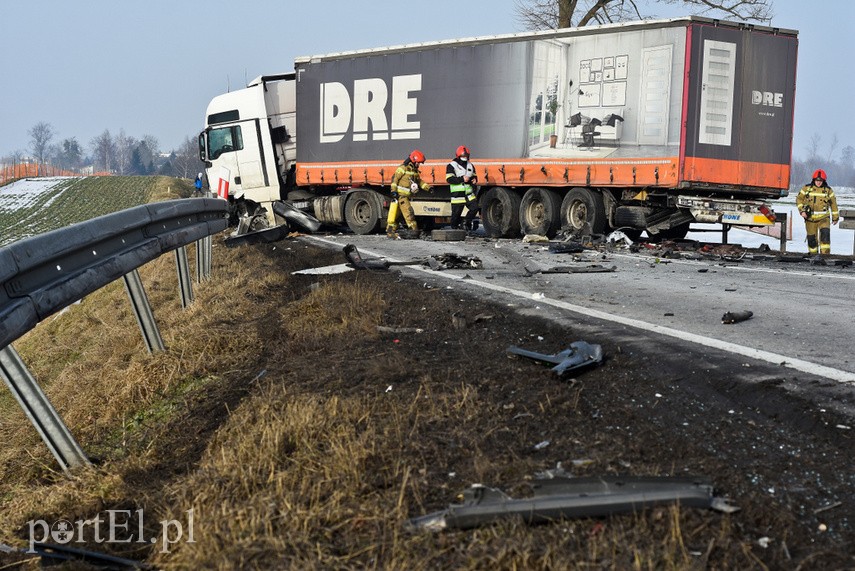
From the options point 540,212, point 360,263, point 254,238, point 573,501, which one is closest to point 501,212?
point 540,212

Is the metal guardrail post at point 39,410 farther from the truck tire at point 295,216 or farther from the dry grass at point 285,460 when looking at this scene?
the truck tire at point 295,216

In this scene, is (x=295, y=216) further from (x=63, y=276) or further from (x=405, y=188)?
(x=63, y=276)

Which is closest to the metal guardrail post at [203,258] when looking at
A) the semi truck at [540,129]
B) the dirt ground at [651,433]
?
the dirt ground at [651,433]

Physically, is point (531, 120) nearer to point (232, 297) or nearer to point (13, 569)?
point (232, 297)

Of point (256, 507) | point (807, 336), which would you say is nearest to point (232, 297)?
point (807, 336)

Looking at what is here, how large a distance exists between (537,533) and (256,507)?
37.7 inches

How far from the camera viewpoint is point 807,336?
19.9 feet

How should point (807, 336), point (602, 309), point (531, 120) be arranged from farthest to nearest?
point (531, 120), point (602, 309), point (807, 336)

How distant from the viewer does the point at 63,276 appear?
4949 mm

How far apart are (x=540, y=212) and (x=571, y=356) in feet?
47.7

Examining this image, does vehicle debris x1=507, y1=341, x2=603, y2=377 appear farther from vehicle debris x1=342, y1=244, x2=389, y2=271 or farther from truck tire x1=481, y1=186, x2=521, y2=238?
truck tire x1=481, y1=186, x2=521, y2=238

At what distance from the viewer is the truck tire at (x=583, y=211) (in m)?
18.0

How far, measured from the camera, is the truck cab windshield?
23125 mm

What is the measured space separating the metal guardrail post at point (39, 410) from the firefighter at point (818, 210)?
15301 millimetres
